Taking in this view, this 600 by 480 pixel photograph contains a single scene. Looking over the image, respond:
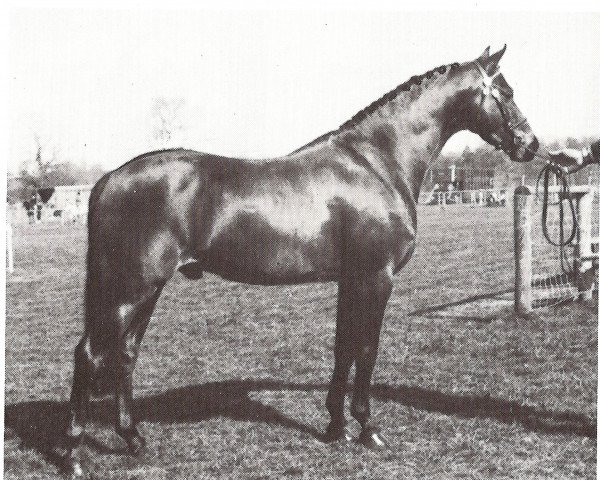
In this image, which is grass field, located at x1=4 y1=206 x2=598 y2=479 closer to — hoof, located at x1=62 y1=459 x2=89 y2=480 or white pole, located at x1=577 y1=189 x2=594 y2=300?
hoof, located at x1=62 y1=459 x2=89 y2=480

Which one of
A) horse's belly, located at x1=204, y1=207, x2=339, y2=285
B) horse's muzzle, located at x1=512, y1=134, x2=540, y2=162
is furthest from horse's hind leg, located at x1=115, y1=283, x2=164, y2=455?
horse's muzzle, located at x1=512, y1=134, x2=540, y2=162

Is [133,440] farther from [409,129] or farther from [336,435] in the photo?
[409,129]

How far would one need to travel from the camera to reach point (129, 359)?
14.0 feet

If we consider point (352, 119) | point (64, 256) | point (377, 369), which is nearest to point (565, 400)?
point (377, 369)

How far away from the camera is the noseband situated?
183 inches

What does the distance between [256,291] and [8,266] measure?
16.0 feet

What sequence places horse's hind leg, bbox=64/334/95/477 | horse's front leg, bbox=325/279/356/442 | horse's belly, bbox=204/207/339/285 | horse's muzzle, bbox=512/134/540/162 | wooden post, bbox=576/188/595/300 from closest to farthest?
horse's hind leg, bbox=64/334/95/477, horse's belly, bbox=204/207/339/285, horse's front leg, bbox=325/279/356/442, horse's muzzle, bbox=512/134/540/162, wooden post, bbox=576/188/595/300

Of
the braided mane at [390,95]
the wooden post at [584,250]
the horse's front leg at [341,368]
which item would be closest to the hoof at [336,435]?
the horse's front leg at [341,368]

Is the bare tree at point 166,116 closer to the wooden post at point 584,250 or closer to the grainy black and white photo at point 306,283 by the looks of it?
the grainy black and white photo at point 306,283

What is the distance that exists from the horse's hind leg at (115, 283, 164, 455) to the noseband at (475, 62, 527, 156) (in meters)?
2.41

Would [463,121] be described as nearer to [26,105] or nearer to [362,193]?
[362,193]

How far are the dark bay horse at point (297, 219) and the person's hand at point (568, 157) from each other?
15 cm

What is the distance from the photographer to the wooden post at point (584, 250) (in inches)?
326

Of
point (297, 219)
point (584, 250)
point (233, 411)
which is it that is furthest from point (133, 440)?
point (584, 250)
